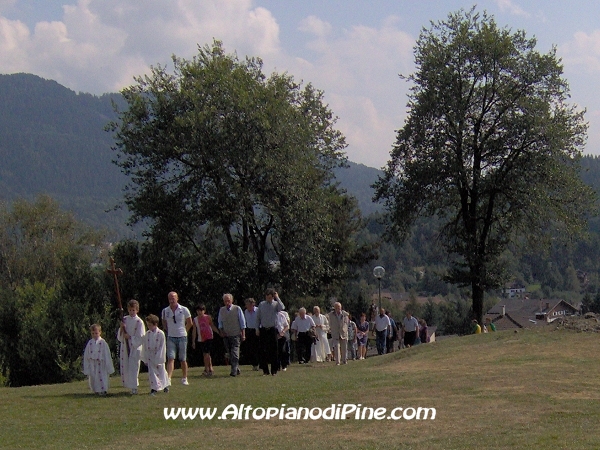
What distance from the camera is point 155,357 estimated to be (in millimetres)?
15023

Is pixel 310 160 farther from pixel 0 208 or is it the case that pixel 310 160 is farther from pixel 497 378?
pixel 0 208

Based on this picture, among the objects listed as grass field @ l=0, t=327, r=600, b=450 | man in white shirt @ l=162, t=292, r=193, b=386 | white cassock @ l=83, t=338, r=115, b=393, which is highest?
man in white shirt @ l=162, t=292, r=193, b=386

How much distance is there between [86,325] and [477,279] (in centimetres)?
1819

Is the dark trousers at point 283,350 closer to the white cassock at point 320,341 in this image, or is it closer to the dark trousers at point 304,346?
the dark trousers at point 304,346

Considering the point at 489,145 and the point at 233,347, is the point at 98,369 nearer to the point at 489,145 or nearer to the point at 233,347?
the point at 233,347

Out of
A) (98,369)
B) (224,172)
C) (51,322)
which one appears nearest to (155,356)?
(98,369)

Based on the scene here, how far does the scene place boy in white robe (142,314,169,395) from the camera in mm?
14922

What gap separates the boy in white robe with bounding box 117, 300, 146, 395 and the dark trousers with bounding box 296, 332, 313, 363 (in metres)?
9.09

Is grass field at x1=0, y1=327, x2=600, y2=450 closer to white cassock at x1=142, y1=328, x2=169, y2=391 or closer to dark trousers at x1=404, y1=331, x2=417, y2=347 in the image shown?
white cassock at x1=142, y1=328, x2=169, y2=391

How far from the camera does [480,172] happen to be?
3753cm

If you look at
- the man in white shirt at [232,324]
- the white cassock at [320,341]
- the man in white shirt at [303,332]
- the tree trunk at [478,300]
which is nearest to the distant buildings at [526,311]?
the tree trunk at [478,300]

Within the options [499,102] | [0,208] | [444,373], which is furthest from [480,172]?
[0,208]

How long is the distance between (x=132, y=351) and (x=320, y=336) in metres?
10.6

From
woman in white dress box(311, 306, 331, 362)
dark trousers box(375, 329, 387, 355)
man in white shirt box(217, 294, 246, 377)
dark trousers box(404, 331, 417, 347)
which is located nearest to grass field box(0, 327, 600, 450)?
man in white shirt box(217, 294, 246, 377)
